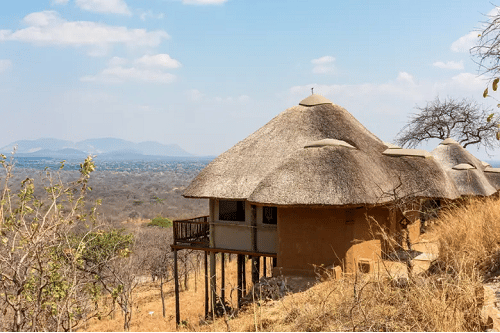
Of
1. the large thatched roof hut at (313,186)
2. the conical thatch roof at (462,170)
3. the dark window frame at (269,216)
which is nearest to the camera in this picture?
the large thatched roof hut at (313,186)

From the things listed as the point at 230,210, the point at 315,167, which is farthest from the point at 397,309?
the point at 230,210

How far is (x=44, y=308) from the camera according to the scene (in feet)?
20.1

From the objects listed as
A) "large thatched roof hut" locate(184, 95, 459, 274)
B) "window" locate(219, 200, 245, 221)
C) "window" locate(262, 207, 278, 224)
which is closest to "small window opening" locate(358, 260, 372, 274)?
"large thatched roof hut" locate(184, 95, 459, 274)

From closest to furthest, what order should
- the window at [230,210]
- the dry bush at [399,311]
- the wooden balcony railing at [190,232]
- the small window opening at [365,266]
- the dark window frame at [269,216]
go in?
the dry bush at [399,311]
the small window opening at [365,266]
the dark window frame at [269,216]
the wooden balcony railing at [190,232]
the window at [230,210]

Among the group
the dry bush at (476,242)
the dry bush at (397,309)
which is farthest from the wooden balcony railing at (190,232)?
the dry bush at (397,309)

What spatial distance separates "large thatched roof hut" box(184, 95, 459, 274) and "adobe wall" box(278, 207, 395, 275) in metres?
0.02

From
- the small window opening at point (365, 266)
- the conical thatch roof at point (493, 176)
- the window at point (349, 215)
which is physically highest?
the conical thatch roof at point (493, 176)

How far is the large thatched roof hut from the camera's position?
31.9 ft

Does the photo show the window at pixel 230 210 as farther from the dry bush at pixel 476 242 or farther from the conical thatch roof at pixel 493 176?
the conical thatch roof at pixel 493 176

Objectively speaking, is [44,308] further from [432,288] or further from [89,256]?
[89,256]

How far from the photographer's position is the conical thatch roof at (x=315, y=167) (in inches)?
383

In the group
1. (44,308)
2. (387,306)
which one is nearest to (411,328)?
(387,306)

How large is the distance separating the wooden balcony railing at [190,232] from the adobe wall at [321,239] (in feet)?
11.0

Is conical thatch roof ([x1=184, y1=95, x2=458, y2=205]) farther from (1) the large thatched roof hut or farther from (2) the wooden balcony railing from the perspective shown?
(2) the wooden balcony railing
